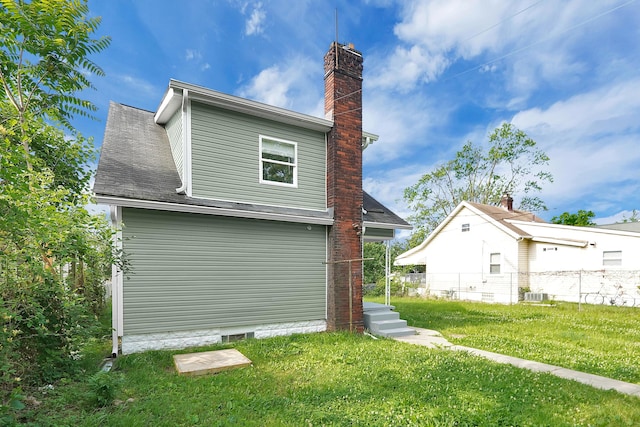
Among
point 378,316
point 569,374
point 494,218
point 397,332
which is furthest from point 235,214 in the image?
point 494,218

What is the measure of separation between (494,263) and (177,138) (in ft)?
55.9

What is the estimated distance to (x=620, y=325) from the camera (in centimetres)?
943

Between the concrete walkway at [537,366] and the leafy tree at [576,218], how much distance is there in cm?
2855

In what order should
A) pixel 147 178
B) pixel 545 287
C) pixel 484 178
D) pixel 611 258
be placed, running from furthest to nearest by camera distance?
pixel 484 178 < pixel 545 287 < pixel 611 258 < pixel 147 178

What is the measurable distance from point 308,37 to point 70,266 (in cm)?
860

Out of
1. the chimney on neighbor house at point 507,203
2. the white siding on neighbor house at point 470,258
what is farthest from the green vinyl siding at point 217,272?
the chimney on neighbor house at point 507,203

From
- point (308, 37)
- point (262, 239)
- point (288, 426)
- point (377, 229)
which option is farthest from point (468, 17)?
point (288, 426)

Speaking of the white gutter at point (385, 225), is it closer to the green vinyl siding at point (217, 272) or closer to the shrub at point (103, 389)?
the green vinyl siding at point (217, 272)

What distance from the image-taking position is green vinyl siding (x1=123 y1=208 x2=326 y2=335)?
6012mm

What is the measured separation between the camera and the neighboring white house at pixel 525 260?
14.2 meters

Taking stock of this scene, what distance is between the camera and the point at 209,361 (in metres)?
5.28

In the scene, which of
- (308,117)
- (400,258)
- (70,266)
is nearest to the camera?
(70,266)

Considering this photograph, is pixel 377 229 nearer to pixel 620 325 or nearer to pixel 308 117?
pixel 308 117

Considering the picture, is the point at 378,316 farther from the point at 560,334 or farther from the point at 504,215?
the point at 504,215
